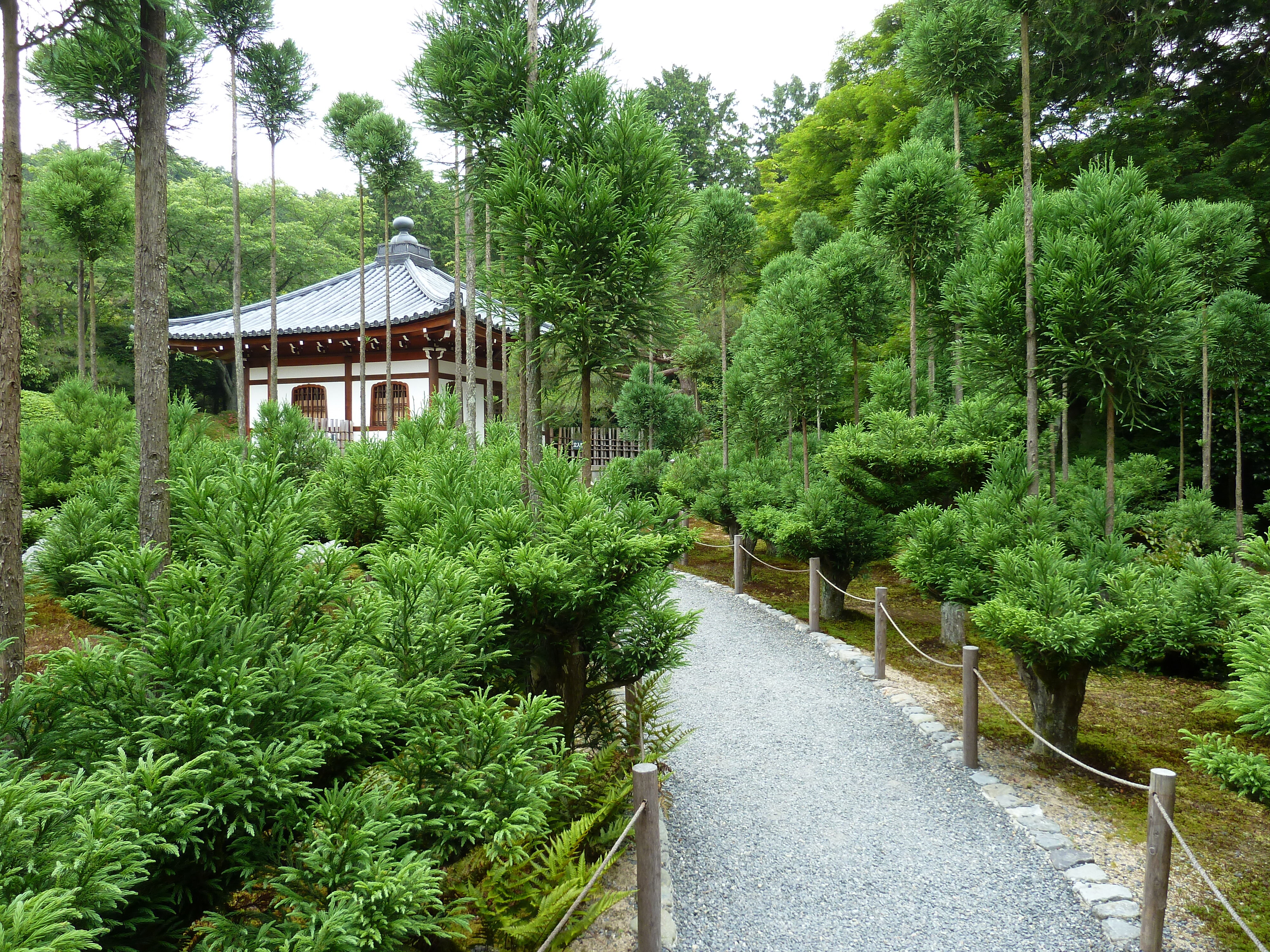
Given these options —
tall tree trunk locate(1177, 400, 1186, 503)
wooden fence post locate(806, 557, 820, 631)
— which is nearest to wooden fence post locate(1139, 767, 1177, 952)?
wooden fence post locate(806, 557, 820, 631)

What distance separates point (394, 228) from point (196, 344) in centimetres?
756

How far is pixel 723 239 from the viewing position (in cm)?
1219

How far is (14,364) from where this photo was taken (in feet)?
10.1

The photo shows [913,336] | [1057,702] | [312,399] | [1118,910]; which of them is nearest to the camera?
[1118,910]

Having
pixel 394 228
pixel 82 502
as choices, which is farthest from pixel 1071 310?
pixel 394 228

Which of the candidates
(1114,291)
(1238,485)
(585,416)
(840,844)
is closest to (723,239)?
(1114,291)

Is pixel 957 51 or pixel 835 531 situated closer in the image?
pixel 957 51

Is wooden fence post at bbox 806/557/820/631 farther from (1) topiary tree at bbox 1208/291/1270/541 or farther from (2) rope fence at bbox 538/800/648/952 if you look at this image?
(1) topiary tree at bbox 1208/291/1270/541

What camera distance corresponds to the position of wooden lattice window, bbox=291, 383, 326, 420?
52.2 ft

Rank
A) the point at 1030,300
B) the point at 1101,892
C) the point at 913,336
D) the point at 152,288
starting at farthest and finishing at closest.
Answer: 1. the point at 913,336
2. the point at 1030,300
3. the point at 152,288
4. the point at 1101,892

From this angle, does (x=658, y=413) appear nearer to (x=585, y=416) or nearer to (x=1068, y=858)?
(x=585, y=416)

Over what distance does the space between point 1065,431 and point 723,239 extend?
6.22m

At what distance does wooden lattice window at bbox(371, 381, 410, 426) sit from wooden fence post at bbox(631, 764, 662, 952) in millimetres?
13549

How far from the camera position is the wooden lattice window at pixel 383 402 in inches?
602
